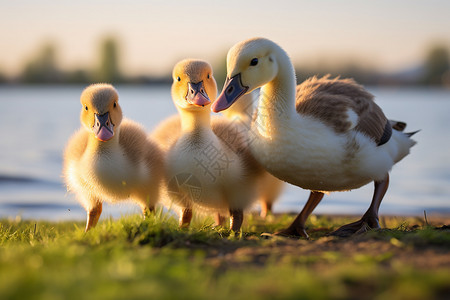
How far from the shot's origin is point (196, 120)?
197 inches

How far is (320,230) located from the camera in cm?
582

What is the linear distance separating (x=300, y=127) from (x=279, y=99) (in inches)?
13.0

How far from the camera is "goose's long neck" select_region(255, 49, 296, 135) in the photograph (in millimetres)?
4680

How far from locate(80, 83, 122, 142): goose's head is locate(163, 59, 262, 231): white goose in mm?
599

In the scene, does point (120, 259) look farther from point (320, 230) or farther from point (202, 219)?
point (320, 230)

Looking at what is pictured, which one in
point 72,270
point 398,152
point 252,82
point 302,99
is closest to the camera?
point 72,270

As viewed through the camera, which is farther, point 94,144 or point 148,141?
point 148,141

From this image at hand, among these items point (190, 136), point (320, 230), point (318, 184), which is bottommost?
point (320, 230)

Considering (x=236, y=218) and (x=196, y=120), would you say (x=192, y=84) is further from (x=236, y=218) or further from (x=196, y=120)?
(x=236, y=218)

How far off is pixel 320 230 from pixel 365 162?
1223 mm

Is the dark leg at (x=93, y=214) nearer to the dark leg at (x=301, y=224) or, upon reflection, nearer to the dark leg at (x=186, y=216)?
the dark leg at (x=186, y=216)

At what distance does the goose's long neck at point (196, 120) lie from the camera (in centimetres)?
498

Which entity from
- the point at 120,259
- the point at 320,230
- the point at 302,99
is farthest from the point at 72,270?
the point at 320,230

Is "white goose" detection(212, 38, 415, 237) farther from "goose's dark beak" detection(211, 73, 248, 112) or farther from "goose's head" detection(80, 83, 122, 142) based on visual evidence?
"goose's head" detection(80, 83, 122, 142)
